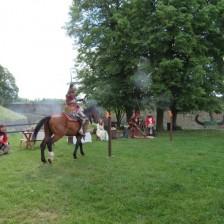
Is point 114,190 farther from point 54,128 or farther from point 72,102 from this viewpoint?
point 72,102

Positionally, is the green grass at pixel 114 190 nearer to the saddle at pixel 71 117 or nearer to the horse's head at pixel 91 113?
the saddle at pixel 71 117

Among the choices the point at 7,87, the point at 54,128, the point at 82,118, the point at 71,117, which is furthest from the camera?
the point at 7,87

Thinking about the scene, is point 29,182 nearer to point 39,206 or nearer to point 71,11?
point 39,206

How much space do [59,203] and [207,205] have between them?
2742 millimetres

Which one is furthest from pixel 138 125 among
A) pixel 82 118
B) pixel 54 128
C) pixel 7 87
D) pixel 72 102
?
pixel 7 87

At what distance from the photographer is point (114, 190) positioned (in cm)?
663

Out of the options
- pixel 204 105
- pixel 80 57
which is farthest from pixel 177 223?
pixel 80 57

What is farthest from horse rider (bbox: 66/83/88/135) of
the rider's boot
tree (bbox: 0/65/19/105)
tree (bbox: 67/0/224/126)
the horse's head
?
tree (bbox: 0/65/19/105)

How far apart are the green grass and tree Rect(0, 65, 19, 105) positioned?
173 feet

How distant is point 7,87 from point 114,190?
2307 inches

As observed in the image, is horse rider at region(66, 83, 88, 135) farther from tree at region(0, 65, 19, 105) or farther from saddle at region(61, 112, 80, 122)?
tree at region(0, 65, 19, 105)

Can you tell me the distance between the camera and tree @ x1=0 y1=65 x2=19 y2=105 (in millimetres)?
59719

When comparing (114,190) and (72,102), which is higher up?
(72,102)

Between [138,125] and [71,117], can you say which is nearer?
[71,117]
